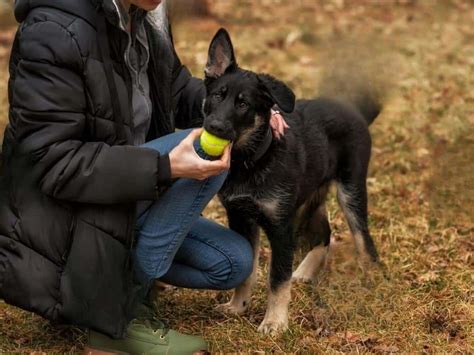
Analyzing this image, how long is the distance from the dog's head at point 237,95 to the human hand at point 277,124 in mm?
82

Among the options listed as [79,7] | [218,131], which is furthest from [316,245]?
[79,7]

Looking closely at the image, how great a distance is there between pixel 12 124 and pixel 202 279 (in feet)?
3.83

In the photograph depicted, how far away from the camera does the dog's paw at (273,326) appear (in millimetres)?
3747

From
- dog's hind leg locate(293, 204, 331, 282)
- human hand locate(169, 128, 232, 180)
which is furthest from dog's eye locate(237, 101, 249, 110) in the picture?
dog's hind leg locate(293, 204, 331, 282)

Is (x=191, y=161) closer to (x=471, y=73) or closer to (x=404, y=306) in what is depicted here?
(x=404, y=306)

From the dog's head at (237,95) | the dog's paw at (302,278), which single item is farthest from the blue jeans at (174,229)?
the dog's paw at (302,278)

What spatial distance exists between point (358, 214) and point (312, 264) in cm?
39

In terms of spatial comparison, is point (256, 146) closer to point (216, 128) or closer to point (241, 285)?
point (216, 128)

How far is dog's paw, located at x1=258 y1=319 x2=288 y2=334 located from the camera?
375cm

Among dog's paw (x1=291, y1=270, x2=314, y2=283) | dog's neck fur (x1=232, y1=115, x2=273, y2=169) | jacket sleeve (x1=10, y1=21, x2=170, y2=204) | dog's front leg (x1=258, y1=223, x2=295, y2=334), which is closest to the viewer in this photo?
jacket sleeve (x1=10, y1=21, x2=170, y2=204)

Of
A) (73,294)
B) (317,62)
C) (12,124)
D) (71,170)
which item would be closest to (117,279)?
(73,294)

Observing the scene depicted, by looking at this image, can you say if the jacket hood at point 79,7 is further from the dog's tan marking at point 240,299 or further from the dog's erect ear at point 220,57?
the dog's tan marking at point 240,299

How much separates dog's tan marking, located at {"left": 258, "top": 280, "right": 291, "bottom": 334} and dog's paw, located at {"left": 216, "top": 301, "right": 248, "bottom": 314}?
23 centimetres

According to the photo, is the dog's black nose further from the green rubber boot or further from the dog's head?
the green rubber boot
